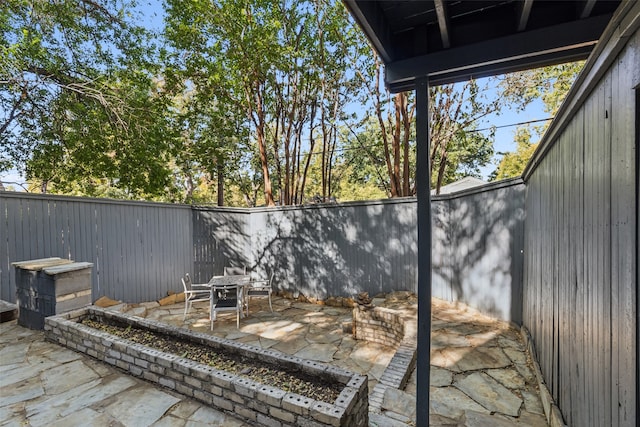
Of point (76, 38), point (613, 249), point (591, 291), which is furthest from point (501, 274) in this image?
point (76, 38)

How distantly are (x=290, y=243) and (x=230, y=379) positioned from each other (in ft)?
15.2

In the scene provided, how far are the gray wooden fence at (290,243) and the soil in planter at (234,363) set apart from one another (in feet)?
6.59

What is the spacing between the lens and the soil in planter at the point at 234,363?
1977mm

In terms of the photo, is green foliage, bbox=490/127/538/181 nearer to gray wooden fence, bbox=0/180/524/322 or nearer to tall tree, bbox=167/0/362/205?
tall tree, bbox=167/0/362/205

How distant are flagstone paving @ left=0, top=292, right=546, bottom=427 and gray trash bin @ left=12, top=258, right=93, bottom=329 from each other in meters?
0.23

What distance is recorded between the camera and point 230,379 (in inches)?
77.2

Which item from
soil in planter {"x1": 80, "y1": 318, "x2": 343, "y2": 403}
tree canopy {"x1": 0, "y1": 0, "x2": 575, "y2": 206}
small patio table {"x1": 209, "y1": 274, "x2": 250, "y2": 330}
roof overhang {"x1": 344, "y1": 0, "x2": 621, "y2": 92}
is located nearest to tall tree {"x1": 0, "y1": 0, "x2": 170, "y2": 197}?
tree canopy {"x1": 0, "y1": 0, "x2": 575, "y2": 206}

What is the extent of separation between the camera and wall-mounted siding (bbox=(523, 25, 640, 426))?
95cm

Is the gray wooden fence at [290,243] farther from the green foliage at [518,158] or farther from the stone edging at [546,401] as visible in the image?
the green foliage at [518,158]

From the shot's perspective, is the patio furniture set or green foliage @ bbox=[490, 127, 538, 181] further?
green foliage @ bbox=[490, 127, 538, 181]

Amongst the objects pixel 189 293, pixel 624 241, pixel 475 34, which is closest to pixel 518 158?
pixel 475 34

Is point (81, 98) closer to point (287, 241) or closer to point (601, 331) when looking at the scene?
point (287, 241)

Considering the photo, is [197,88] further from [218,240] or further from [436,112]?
[436,112]

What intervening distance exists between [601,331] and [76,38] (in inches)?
372
